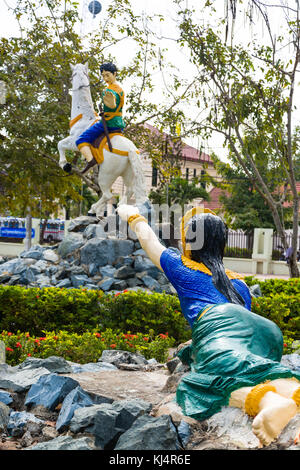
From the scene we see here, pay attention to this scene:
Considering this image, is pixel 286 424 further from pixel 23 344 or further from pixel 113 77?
pixel 113 77

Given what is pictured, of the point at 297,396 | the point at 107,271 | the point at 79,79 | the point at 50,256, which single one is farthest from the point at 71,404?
the point at 50,256

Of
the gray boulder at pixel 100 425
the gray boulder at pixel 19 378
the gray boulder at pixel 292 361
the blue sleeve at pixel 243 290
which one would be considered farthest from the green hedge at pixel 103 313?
the gray boulder at pixel 100 425

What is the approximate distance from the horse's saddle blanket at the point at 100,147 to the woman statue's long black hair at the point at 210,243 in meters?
4.56

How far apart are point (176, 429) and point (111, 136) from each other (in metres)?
5.81

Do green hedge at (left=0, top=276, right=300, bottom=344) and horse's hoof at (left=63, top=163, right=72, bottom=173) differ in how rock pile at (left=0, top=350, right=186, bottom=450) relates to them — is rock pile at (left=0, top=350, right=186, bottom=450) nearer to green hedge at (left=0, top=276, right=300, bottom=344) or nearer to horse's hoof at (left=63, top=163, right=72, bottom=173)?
green hedge at (left=0, top=276, right=300, bottom=344)

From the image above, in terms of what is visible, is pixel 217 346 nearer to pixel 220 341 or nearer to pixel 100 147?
pixel 220 341

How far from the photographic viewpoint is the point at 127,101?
41.4 feet

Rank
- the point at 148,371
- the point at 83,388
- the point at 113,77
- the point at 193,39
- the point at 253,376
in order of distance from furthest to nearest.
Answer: the point at 193,39 → the point at 113,77 → the point at 148,371 → the point at 83,388 → the point at 253,376

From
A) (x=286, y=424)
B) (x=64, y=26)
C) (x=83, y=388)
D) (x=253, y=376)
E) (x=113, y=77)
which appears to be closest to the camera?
(x=286, y=424)

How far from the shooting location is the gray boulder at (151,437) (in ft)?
7.48

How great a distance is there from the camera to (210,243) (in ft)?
10.5

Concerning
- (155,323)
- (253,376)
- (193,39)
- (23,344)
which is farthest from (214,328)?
(193,39)

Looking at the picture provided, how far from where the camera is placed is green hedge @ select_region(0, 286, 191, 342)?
612 cm

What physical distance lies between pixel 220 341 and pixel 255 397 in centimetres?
41
